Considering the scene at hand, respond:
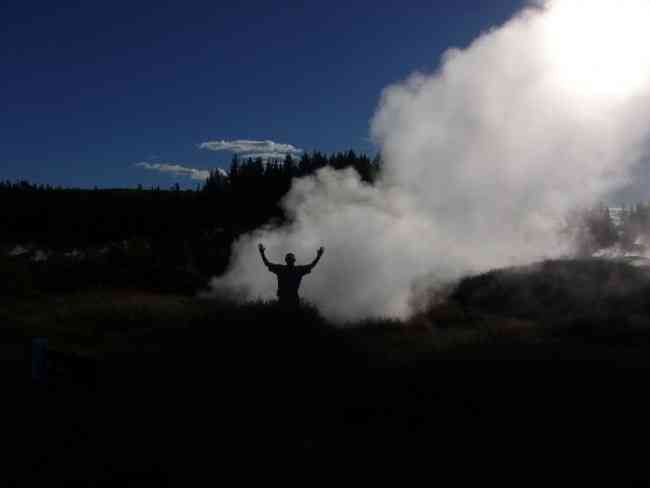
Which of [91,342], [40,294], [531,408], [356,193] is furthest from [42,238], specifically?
[531,408]

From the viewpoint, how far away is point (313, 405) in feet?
25.0

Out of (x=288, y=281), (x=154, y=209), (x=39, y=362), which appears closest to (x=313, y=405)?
(x=39, y=362)

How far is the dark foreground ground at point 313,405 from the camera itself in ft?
19.3

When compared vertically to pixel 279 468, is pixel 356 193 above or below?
above

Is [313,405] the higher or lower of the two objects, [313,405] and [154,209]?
the lower

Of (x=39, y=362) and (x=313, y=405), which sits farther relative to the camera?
(x=39, y=362)

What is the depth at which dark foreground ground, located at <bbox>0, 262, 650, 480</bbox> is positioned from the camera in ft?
19.3

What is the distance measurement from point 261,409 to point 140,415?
1.34 m

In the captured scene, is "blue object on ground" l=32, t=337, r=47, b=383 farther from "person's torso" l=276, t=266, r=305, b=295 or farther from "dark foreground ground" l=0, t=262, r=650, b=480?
"person's torso" l=276, t=266, r=305, b=295

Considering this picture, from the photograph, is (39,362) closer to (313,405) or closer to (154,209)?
(313,405)

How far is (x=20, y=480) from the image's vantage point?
5.68 meters

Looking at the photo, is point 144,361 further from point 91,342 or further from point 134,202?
point 134,202

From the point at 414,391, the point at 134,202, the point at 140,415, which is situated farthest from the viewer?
the point at 134,202

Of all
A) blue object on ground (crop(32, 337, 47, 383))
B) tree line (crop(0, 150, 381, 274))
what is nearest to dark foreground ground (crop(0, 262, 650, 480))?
blue object on ground (crop(32, 337, 47, 383))
